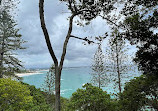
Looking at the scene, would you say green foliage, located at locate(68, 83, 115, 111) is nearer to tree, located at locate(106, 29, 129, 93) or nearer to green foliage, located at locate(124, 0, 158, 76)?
green foliage, located at locate(124, 0, 158, 76)

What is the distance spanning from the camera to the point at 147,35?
3.48 meters

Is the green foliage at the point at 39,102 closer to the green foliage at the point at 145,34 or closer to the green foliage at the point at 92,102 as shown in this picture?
the green foliage at the point at 92,102

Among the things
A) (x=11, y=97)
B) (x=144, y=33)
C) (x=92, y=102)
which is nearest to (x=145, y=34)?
(x=144, y=33)

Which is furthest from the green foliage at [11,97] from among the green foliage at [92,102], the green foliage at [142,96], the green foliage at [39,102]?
the green foliage at [142,96]

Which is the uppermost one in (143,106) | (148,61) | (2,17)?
(2,17)

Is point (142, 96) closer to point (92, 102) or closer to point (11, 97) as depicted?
point (92, 102)

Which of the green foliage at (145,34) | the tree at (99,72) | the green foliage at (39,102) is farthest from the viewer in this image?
the tree at (99,72)

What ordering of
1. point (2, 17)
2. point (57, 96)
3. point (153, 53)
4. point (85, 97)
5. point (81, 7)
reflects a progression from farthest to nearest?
1. point (2, 17)
2. point (85, 97)
3. point (81, 7)
4. point (153, 53)
5. point (57, 96)

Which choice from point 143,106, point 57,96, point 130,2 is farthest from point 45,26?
point 143,106

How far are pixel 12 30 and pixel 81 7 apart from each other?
13532mm

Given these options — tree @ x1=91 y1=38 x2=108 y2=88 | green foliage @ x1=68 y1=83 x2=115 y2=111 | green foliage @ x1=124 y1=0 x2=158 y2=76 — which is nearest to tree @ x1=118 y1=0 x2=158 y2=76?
green foliage @ x1=124 y1=0 x2=158 y2=76

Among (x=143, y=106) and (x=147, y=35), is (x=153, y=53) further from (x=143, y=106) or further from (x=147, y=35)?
(x=143, y=106)

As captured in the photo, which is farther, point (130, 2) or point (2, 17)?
point (2, 17)

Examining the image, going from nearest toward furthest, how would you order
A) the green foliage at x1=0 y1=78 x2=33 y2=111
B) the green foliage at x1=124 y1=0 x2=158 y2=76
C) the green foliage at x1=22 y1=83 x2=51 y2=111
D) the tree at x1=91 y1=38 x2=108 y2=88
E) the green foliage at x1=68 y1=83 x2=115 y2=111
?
1. the green foliage at x1=124 y1=0 x2=158 y2=76
2. the green foliage at x1=0 y1=78 x2=33 y2=111
3. the green foliage at x1=68 y1=83 x2=115 y2=111
4. the green foliage at x1=22 y1=83 x2=51 y2=111
5. the tree at x1=91 y1=38 x2=108 y2=88
